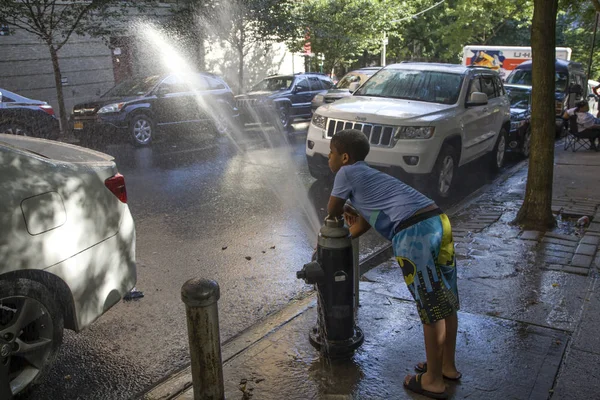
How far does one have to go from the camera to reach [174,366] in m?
3.79

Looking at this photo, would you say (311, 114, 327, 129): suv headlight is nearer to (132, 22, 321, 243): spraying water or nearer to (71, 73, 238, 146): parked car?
(132, 22, 321, 243): spraying water

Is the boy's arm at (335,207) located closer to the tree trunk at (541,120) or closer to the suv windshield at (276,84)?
the tree trunk at (541,120)

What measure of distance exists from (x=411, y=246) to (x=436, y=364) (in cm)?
71

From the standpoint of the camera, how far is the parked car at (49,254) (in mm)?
3055

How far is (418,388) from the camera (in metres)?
3.29

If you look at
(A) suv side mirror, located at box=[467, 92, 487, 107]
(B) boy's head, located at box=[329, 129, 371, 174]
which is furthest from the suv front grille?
(B) boy's head, located at box=[329, 129, 371, 174]

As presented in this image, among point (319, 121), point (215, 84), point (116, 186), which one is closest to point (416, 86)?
point (319, 121)

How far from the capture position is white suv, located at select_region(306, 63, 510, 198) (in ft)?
25.3

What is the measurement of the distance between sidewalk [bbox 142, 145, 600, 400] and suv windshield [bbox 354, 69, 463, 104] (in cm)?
329

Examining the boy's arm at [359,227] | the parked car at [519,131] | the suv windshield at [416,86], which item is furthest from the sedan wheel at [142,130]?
the boy's arm at [359,227]

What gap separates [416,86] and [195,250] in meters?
4.68

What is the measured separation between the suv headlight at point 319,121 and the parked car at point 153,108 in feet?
19.4

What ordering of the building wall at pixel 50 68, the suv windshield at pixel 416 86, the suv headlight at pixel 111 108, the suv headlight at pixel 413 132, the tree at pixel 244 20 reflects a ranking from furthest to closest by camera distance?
the tree at pixel 244 20, the building wall at pixel 50 68, the suv headlight at pixel 111 108, the suv windshield at pixel 416 86, the suv headlight at pixel 413 132

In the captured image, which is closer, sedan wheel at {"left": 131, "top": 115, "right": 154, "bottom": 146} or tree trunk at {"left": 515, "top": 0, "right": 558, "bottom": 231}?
tree trunk at {"left": 515, "top": 0, "right": 558, "bottom": 231}
